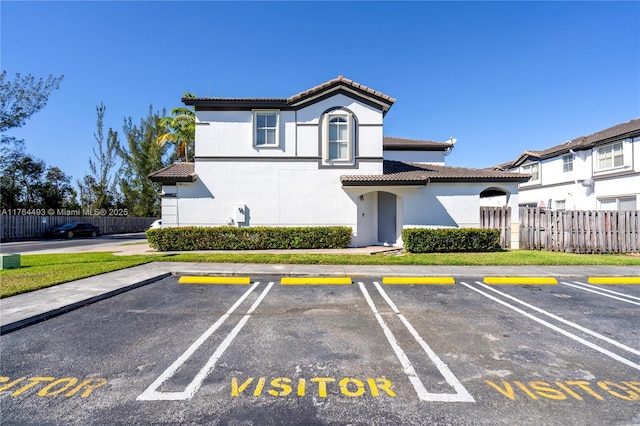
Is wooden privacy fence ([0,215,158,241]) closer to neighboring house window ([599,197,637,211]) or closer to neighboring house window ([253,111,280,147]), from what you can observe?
neighboring house window ([253,111,280,147])

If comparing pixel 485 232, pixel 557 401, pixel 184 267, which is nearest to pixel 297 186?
pixel 184 267

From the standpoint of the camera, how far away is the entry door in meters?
15.4

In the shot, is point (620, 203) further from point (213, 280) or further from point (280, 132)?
point (213, 280)

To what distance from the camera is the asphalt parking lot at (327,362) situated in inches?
104

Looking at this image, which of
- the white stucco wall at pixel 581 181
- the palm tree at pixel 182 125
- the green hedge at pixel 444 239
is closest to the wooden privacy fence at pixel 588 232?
the green hedge at pixel 444 239

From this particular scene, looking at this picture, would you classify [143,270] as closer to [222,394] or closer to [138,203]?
[222,394]

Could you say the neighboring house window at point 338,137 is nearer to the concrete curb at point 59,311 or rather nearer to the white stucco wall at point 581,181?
the concrete curb at point 59,311

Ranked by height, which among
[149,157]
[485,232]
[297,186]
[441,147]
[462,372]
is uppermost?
[149,157]

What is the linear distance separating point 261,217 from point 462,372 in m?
12.1

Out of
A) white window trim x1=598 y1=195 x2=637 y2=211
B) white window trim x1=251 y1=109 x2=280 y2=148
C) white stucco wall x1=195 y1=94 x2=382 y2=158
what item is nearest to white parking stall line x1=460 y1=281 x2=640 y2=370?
white stucco wall x1=195 y1=94 x2=382 y2=158

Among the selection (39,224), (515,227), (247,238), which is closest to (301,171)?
(247,238)

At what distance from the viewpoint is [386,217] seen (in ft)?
50.8

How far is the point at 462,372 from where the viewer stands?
3350 millimetres

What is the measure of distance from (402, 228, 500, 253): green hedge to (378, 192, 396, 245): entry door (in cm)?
223
